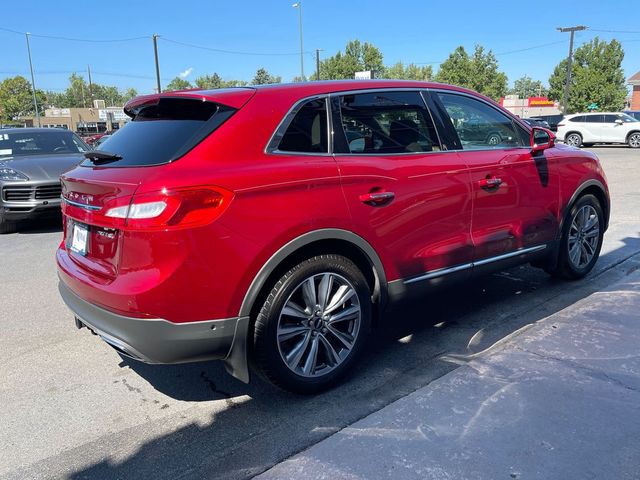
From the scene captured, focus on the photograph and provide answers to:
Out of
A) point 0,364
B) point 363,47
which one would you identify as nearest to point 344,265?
point 0,364

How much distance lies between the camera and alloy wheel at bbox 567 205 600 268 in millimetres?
4840

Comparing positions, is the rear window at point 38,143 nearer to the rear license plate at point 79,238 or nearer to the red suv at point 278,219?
the red suv at point 278,219

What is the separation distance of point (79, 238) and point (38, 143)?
6.94 meters

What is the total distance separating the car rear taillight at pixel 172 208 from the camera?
2479 millimetres

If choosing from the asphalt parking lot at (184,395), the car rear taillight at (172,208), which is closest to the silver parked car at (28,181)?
the asphalt parking lot at (184,395)

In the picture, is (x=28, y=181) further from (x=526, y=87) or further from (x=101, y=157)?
(x=526, y=87)

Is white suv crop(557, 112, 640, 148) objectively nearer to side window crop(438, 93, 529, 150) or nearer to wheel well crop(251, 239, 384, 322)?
side window crop(438, 93, 529, 150)

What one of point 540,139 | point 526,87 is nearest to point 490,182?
point 540,139

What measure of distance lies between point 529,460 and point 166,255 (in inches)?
75.8

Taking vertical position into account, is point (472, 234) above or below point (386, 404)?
above

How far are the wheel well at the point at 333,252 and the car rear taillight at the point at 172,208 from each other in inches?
19.1

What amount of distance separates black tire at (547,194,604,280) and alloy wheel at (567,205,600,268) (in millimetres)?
12

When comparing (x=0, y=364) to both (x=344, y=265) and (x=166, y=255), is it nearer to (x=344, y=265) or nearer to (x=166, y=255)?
(x=166, y=255)

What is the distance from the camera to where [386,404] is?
117 inches
